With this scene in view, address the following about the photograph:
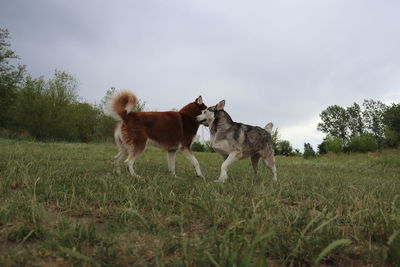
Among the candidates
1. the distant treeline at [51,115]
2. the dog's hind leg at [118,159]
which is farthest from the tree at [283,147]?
the dog's hind leg at [118,159]

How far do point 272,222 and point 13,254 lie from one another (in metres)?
1.91

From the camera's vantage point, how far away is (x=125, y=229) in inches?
87.1

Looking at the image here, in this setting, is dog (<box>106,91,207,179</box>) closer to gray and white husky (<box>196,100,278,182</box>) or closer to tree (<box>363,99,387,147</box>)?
gray and white husky (<box>196,100,278,182</box>)

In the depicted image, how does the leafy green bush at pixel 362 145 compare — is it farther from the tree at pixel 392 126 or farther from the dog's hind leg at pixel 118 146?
the dog's hind leg at pixel 118 146

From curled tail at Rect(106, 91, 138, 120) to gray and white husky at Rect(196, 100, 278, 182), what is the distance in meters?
1.68

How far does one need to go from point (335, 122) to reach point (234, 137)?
6972cm

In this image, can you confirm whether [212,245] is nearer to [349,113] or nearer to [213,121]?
[213,121]

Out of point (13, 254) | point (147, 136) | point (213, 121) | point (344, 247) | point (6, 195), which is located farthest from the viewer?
point (213, 121)

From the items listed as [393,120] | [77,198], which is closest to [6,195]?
[77,198]

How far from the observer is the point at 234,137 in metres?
6.11

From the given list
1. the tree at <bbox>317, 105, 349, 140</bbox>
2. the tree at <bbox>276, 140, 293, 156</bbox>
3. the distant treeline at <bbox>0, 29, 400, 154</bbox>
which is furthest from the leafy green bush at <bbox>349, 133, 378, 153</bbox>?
the tree at <bbox>317, 105, 349, 140</bbox>

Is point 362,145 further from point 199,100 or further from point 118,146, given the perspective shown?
point 118,146

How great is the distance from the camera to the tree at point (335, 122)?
219ft

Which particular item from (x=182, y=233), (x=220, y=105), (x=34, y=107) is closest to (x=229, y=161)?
(x=220, y=105)
